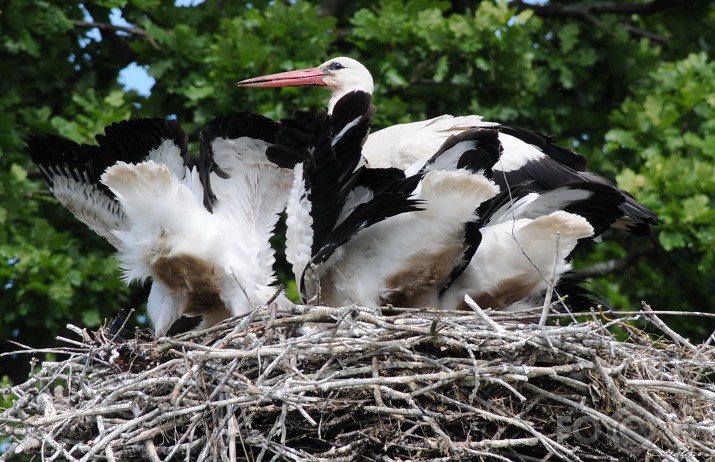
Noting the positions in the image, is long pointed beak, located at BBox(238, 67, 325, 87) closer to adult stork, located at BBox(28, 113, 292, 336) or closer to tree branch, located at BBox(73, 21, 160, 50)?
adult stork, located at BBox(28, 113, 292, 336)

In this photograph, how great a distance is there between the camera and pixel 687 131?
9391 millimetres

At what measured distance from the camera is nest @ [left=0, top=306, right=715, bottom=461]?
500cm

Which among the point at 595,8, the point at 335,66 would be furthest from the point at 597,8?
the point at 335,66

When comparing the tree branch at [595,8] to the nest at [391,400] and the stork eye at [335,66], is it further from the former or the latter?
the nest at [391,400]

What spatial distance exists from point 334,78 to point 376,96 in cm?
163

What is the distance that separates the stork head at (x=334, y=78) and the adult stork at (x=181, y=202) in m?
1.17

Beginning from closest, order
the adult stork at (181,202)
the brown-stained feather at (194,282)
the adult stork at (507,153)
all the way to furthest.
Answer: the adult stork at (181,202) < the brown-stained feather at (194,282) < the adult stork at (507,153)

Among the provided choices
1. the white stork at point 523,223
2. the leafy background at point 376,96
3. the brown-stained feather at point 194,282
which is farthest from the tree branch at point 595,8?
the brown-stained feather at point 194,282

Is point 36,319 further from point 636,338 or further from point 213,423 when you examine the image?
point 636,338

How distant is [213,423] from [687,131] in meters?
5.59

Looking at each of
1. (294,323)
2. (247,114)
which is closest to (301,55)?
(247,114)

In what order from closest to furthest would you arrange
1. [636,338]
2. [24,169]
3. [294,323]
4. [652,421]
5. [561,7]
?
[652,421] → [294,323] → [636,338] → [24,169] → [561,7]

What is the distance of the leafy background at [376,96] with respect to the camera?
8844 mm

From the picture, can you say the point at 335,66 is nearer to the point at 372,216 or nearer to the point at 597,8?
the point at 372,216
